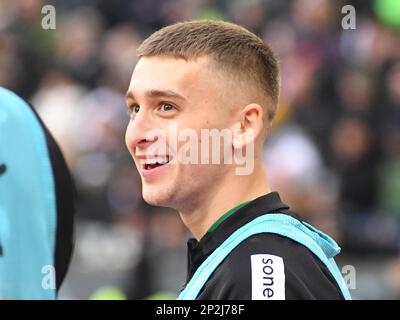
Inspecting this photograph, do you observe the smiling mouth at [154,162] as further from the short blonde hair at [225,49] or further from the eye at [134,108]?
the short blonde hair at [225,49]

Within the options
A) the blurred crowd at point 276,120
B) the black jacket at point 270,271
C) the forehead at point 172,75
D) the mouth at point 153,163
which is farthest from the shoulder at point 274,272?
the blurred crowd at point 276,120

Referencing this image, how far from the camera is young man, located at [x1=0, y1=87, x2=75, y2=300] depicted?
2.14 metres

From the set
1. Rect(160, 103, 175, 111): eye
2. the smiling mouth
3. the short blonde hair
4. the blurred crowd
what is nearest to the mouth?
the smiling mouth

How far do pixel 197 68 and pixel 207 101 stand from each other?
0.09 metres

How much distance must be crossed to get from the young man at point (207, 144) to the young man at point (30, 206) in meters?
0.22

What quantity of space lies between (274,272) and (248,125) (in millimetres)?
497

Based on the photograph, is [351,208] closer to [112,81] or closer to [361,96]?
[361,96]

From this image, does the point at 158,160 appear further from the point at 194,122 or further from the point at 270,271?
the point at 270,271

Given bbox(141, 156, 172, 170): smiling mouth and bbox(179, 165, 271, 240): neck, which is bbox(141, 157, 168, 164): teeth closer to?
bbox(141, 156, 172, 170): smiling mouth

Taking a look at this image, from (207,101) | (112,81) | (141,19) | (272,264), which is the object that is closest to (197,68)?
(207,101)

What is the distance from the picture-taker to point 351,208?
7.36 meters

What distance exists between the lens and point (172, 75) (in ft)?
7.67

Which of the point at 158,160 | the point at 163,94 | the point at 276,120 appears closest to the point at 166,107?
the point at 163,94
